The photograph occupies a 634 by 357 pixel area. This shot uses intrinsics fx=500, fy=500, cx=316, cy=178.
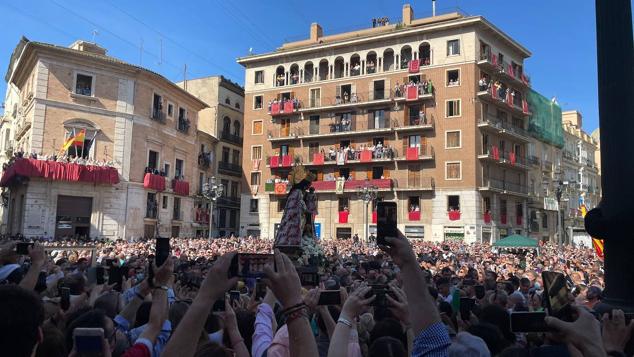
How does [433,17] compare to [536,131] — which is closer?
[433,17]

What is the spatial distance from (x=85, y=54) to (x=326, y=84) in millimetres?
21069

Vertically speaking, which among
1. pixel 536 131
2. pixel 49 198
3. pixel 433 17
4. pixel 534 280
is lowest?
pixel 534 280

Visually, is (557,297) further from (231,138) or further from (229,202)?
(231,138)

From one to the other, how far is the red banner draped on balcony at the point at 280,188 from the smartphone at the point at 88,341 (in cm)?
4428

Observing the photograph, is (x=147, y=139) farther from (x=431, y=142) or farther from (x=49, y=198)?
(x=431, y=142)

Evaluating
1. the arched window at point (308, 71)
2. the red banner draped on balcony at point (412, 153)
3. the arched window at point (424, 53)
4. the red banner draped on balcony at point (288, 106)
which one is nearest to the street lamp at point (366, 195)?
the red banner draped on balcony at point (412, 153)

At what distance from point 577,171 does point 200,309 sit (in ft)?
231

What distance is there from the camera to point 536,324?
7.59 ft

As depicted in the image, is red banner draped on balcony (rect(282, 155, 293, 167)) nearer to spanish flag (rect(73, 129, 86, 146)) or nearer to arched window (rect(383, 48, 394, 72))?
arched window (rect(383, 48, 394, 72))

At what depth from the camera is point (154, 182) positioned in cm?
3666

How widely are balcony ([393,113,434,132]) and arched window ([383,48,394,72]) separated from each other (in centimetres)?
504

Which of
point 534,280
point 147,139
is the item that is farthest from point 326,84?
point 534,280

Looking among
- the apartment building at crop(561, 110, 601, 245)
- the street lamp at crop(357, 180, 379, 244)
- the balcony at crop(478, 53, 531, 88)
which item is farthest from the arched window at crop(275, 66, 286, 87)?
the apartment building at crop(561, 110, 601, 245)

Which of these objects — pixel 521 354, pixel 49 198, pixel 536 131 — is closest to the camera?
pixel 521 354
